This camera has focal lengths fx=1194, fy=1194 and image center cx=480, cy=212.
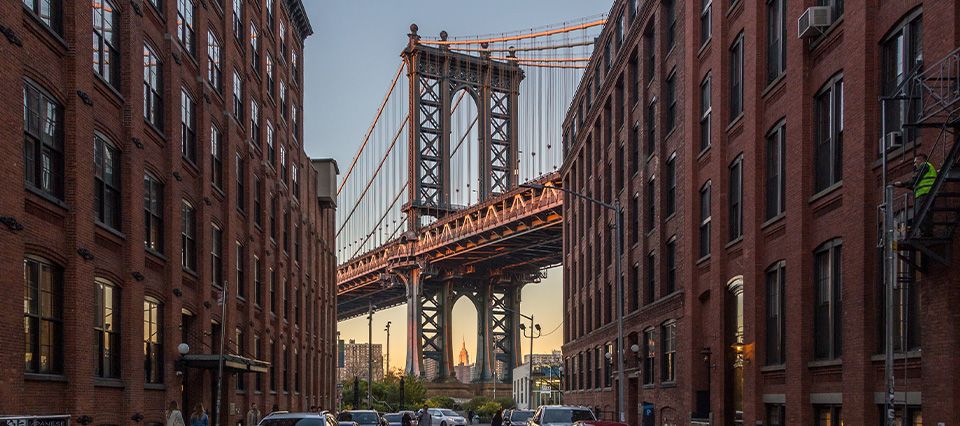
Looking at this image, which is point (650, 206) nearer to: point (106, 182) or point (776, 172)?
point (776, 172)

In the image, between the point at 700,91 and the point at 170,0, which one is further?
the point at 700,91

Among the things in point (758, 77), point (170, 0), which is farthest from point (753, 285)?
point (170, 0)

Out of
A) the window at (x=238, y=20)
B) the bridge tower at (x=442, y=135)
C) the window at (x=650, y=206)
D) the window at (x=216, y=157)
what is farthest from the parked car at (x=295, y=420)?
the bridge tower at (x=442, y=135)

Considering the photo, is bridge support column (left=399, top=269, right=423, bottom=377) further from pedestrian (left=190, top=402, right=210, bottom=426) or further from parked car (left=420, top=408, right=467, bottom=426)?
pedestrian (left=190, top=402, right=210, bottom=426)

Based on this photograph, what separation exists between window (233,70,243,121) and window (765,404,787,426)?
2084 centimetres

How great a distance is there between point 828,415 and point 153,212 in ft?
53.3

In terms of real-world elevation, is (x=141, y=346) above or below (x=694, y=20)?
below

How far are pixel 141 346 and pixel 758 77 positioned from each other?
15419 millimetres

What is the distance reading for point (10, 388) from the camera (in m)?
19.0

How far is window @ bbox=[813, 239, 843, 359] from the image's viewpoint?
23062 mm

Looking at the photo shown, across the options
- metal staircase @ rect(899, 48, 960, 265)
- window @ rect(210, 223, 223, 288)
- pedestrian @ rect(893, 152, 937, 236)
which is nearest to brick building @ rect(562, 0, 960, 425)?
metal staircase @ rect(899, 48, 960, 265)

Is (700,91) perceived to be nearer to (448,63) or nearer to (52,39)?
(52,39)

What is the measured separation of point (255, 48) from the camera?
150 feet

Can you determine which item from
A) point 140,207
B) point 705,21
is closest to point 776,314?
point 705,21
